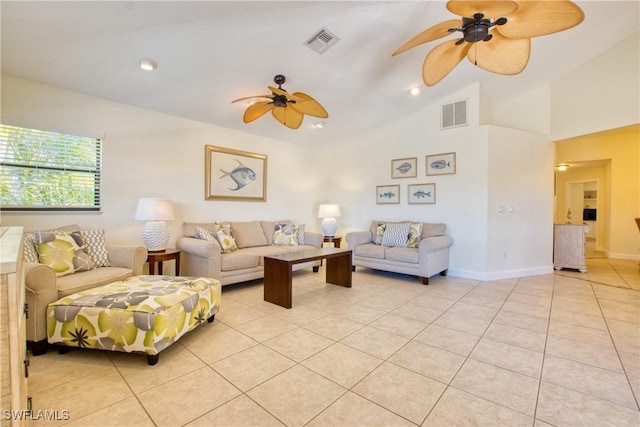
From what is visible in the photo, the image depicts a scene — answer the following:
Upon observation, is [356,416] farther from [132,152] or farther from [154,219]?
[132,152]

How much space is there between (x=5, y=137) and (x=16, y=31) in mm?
1078

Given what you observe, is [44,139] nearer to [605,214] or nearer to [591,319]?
[591,319]

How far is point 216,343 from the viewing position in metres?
2.17

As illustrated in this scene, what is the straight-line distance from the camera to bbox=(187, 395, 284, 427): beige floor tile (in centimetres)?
135

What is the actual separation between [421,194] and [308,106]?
2763mm

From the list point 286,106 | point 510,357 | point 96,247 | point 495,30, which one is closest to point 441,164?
point 495,30

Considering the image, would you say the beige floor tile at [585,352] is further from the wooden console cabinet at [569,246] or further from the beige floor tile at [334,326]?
the wooden console cabinet at [569,246]

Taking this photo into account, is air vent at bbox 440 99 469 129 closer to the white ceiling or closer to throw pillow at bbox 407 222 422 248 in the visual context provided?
the white ceiling

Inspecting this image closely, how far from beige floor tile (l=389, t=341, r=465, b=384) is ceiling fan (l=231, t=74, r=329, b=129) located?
8.01 ft

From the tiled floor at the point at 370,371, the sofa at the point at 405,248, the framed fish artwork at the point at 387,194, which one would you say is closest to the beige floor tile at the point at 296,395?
the tiled floor at the point at 370,371

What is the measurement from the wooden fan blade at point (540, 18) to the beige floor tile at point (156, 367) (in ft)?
10.6

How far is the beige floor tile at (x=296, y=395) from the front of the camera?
1.42 meters

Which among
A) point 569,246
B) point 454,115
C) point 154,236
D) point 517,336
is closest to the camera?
point 517,336

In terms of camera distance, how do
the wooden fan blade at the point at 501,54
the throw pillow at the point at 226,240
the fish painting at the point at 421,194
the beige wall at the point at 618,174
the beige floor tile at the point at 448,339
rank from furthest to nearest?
the beige wall at the point at 618,174 → the fish painting at the point at 421,194 → the throw pillow at the point at 226,240 → the wooden fan blade at the point at 501,54 → the beige floor tile at the point at 448,339
